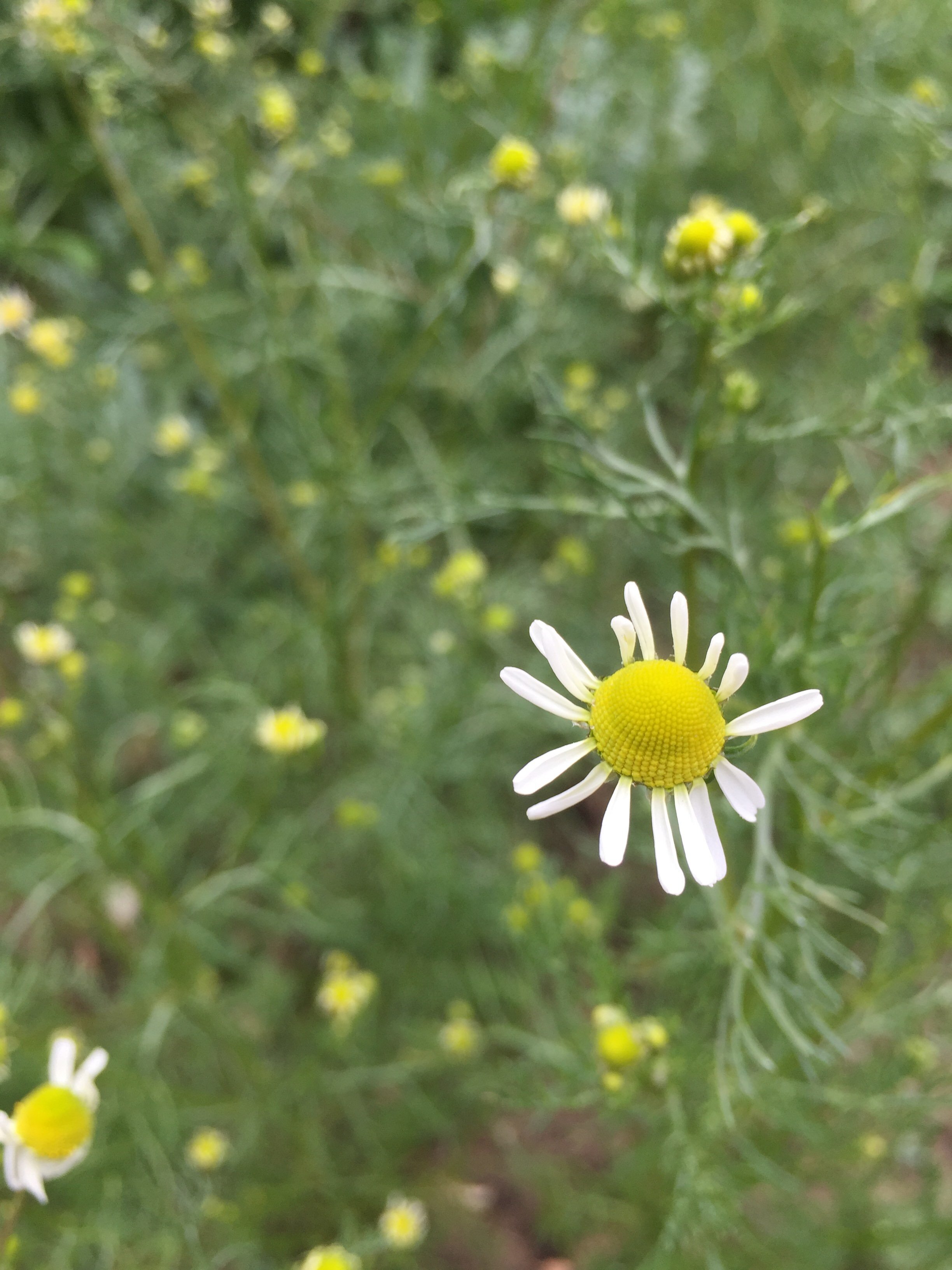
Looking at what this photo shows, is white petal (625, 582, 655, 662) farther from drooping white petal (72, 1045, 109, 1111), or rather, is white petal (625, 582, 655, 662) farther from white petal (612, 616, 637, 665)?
drooping white petal (72, 1045, 109, 1111)

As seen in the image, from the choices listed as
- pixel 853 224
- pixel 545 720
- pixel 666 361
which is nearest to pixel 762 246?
pixel 545 720

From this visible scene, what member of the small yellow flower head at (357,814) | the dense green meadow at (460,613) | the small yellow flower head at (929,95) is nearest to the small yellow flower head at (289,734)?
the dense green meadow at (460,613)

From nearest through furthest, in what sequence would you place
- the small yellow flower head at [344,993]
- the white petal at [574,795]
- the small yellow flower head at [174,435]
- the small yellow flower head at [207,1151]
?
the white petal at [574,795], the small yellow flower head at [207,1151], the small yellow flower head at [344,993], the small yellow flower head at [174,435]

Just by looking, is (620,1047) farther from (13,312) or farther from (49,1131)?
(13,312)

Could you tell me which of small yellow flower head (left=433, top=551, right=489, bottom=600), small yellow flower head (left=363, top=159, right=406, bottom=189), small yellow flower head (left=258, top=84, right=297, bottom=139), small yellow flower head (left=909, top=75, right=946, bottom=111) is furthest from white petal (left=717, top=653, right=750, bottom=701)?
small yellow flower head (left=363, top=159, right=406, bottom=189)

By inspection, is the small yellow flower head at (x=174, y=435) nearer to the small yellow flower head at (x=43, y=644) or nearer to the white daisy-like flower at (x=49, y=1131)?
the small yellow flower head at (x=43, y=644)

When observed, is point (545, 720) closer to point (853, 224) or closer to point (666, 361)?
point (666, 361)
